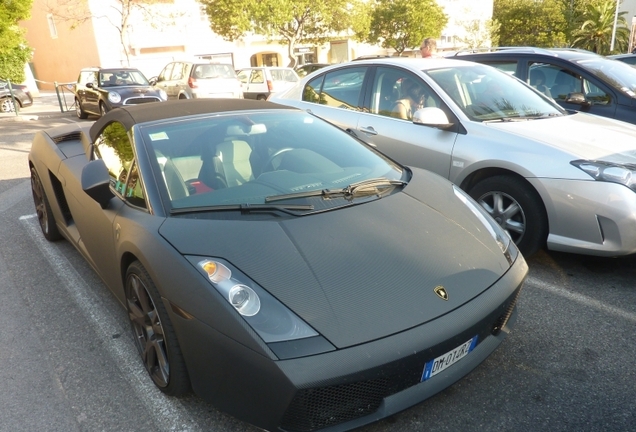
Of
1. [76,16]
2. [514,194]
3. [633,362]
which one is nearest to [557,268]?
[514,194]

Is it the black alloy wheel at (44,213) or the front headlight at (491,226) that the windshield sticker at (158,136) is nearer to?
the front headlight at (491,226)

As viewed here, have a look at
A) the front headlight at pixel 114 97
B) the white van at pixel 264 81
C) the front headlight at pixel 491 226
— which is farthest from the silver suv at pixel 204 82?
the front headlight at pixel 491 226

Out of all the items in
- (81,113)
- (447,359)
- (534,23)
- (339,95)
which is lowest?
(81,113)

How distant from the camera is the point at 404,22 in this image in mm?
35438

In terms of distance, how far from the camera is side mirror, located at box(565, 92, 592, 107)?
555 cm

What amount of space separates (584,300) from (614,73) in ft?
12.4

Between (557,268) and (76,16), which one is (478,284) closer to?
(557,268)

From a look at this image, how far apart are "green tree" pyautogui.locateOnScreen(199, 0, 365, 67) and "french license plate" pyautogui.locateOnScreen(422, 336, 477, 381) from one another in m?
25.7

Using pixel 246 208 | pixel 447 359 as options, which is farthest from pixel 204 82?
pixel 447 359

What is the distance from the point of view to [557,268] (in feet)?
12.6

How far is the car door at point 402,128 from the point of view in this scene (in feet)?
14.2

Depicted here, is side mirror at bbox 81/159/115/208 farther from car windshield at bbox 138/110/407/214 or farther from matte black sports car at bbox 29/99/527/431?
car windshield at bbox 138/110/407/214

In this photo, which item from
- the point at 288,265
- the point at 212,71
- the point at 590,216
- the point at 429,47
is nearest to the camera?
the point at 288,265

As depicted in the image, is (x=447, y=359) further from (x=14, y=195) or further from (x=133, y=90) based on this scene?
(x=133, y=90)
